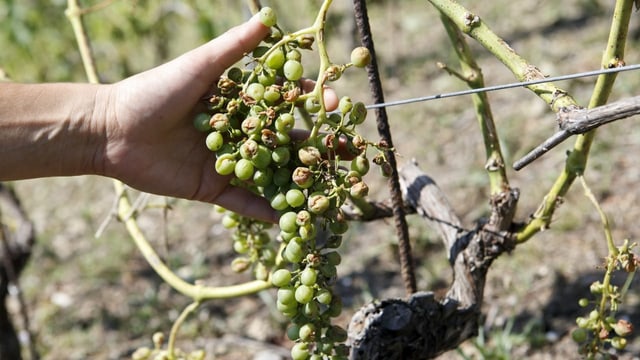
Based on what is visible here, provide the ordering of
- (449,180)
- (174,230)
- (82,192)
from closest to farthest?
(449,180) → (174,230) → (82,192)

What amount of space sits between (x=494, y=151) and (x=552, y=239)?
1.29 metres

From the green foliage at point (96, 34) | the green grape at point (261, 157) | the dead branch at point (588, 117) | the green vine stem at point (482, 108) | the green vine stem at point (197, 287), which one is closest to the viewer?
the dead branch at point (588, 117)

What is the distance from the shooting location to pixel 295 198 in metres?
1.25

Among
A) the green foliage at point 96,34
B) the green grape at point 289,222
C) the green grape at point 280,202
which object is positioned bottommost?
the green grape at point 289,222

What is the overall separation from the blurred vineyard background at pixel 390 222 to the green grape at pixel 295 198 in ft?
1.99

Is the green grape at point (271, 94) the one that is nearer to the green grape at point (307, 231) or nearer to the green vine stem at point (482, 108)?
the green grape at point (307, 231)

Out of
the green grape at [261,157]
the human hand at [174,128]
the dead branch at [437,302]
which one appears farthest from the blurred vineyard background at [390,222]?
the green grape at [261,157]

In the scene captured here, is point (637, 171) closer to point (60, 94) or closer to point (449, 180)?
point (449, 180)

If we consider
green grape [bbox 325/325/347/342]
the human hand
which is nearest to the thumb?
the human hand

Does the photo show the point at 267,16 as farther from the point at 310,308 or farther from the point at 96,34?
the point at 96,34

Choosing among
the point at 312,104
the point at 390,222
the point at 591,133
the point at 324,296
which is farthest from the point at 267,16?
the point at 390,222

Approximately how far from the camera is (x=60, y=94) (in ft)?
5.12

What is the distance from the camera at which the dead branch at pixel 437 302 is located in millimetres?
1586

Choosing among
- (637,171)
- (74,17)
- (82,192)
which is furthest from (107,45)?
(637,171)
